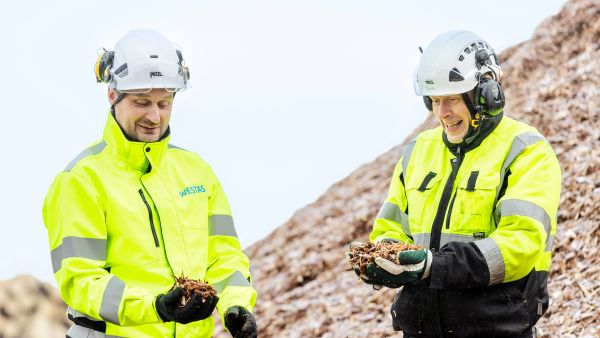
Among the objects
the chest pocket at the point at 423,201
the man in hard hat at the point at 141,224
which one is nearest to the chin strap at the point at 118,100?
the man in hard hat at the point at 141,224

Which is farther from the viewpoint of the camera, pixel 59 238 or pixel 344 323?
pixel 344 323

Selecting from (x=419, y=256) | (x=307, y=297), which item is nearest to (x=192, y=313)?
(x=419, y=256)

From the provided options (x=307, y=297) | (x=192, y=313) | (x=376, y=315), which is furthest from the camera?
(x=307, y=297)

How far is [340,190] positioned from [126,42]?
24.5 ft

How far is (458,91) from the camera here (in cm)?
480

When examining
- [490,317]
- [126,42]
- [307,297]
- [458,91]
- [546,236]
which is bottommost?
[307,297]

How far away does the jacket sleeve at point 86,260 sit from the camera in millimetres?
4270

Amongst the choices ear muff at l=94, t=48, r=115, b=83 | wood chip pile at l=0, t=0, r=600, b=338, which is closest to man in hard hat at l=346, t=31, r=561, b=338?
ear muff at l=94, t=48, r=115, b=83

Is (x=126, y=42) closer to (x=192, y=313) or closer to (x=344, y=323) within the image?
(x=192, y=313)

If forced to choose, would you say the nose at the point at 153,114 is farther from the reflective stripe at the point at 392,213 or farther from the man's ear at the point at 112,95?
the reflective stripe at the point at 392,213

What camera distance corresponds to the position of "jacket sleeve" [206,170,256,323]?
4.69m

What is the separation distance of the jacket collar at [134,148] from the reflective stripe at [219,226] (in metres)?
0.39

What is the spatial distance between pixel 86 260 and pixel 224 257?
2.44 feet

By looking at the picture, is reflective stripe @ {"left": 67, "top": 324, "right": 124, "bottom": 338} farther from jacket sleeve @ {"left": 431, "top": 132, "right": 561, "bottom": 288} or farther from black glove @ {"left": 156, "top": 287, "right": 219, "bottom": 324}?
jacket sleeve @ {"left": 431, "top": 132, "right": 561, "bottom": 288}
